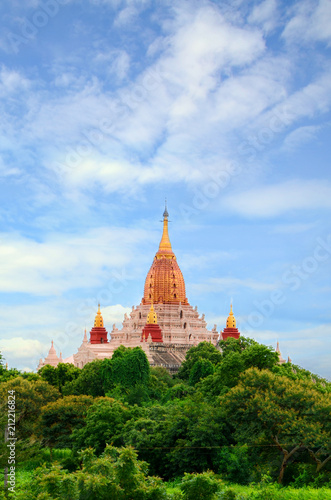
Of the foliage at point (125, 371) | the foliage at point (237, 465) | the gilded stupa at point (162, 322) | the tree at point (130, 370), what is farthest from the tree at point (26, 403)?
the gilded stupa at point (162, 322)

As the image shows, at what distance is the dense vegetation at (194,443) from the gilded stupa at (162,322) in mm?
35368

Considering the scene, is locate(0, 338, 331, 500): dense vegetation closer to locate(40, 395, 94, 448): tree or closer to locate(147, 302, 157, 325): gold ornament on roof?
locate(40, 395, 94, 448): tree

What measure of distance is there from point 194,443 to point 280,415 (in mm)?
4680

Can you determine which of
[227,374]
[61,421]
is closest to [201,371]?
[227,374]

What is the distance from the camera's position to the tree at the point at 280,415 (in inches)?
1061

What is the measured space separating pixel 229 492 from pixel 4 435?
1440cm

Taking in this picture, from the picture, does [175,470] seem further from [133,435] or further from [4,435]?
[4,435]

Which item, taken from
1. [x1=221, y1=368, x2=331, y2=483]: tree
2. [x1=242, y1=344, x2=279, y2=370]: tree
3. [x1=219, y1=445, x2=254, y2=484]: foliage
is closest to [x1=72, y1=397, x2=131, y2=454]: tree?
[x1=219, y1=445, x2=254, y2=484]: foliage

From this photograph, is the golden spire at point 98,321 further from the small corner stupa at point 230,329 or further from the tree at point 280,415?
the tree at point 280,415

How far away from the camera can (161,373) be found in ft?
208

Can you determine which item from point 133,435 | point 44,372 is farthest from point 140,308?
point 133,435

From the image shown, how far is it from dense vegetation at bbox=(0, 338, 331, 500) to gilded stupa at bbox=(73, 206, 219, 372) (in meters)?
35.4

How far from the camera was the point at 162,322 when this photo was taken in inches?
3371

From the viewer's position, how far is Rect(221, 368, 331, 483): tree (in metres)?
27.0
